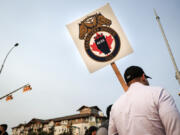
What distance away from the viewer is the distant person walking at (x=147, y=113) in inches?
42.2

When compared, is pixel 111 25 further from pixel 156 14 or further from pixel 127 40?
pixel 156 14

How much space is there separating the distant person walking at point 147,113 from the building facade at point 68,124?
52.4 m

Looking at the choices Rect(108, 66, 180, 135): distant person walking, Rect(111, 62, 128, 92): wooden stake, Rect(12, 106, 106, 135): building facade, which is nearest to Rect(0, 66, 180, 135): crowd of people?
Rect(108, 66, 180, 135): distant person walking

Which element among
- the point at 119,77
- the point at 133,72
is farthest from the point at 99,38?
the point at 133,72

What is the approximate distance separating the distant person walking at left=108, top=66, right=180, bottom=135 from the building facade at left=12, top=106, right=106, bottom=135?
172 ft

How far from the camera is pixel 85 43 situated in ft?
10.1

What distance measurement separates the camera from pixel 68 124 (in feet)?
177

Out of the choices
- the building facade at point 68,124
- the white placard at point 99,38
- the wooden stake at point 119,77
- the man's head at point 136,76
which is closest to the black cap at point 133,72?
the man's head at point 136,76

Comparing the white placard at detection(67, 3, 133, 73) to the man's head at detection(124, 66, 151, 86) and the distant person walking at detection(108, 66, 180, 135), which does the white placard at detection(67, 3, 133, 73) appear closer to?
the man's head at detection(124, 66, 151, 86)

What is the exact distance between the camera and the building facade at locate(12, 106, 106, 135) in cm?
5066

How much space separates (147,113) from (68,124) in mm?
58054

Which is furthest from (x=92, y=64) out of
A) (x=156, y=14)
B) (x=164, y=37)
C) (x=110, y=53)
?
(x=156, y=14)

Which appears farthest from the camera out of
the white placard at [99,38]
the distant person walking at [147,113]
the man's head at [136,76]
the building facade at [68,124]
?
the building facade at [68,124]

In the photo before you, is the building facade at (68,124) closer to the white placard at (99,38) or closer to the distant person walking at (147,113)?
the white placard at (99,38)
